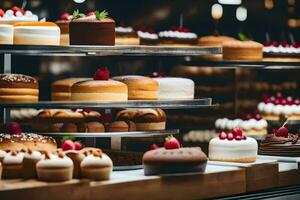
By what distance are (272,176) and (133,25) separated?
3.77 metres

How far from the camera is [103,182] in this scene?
18.6 feet

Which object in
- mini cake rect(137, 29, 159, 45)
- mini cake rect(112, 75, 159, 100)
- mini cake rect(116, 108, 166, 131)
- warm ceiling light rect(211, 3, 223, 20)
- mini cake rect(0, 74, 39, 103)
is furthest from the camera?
warm ceiling light rect(211, 3, 223, 20)

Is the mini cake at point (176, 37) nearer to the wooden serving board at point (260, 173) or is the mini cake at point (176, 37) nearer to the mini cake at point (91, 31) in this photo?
the wooden serving board at point (260, 173)

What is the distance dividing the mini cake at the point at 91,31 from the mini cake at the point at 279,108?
3997 mm

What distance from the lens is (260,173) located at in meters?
6.79

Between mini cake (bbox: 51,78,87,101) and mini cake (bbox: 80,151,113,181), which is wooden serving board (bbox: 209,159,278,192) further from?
mini cake (bbox: 80,151,113,181)

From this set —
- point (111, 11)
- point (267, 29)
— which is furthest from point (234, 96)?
point (111, 11)

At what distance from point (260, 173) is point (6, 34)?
2181mm

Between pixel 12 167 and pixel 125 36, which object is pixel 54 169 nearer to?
pixel 12 167

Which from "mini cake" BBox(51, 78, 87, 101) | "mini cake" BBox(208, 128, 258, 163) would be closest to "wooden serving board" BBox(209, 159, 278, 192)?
"mini cake" BBox(208, 128, 258, 163)

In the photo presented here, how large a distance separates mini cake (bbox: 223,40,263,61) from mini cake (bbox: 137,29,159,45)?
33.0 inches

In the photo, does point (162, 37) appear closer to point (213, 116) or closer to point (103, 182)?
point (213, 116)

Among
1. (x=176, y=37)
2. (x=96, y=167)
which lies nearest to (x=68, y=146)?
(x=96, y=167)

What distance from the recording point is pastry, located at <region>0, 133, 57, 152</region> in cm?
614
